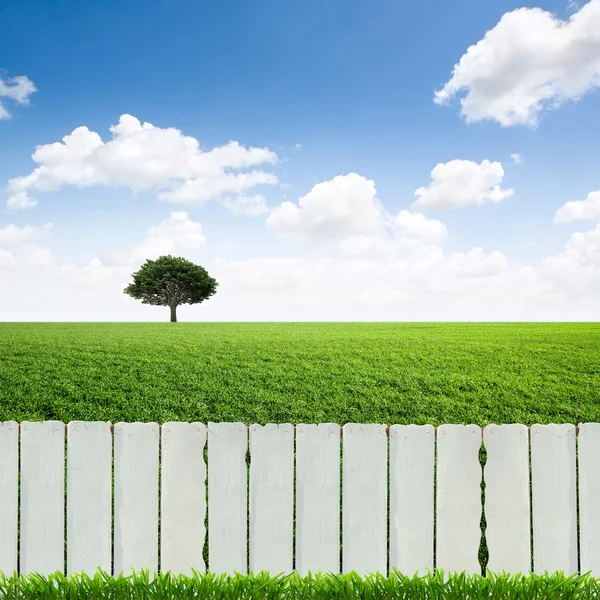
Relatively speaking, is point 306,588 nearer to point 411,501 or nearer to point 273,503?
point 273,503

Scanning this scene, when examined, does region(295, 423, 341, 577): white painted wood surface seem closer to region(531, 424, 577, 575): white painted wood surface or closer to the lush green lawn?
region(531, 424, 577, 575): white painted wood surface

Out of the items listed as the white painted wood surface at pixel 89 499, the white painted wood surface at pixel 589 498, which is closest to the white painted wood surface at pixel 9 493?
the white painted wood surface at pixel 89 499

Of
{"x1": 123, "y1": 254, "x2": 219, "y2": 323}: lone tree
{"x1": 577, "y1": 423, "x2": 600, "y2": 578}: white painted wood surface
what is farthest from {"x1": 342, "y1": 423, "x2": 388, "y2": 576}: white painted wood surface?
{"x1": 123, "y1": 254, "x2": 219, "y2": 323}: lone tree

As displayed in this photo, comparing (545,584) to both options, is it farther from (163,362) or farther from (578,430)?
(163,362)

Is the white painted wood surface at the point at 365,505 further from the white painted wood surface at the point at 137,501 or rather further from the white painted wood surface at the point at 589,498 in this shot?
the white painted wood surface at the point at 589,498

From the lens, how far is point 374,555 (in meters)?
3.78

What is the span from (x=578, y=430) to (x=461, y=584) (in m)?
1.38

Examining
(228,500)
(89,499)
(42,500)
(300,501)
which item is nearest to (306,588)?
(300,501)

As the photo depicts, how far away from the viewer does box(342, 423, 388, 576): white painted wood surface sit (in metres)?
3.78

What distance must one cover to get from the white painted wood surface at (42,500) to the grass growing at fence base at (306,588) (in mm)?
220

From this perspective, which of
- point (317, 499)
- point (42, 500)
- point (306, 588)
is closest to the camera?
point (306, 588)

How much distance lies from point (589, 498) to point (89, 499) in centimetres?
359

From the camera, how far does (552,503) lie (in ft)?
12.7

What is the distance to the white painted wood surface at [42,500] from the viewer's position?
3.89 meters
